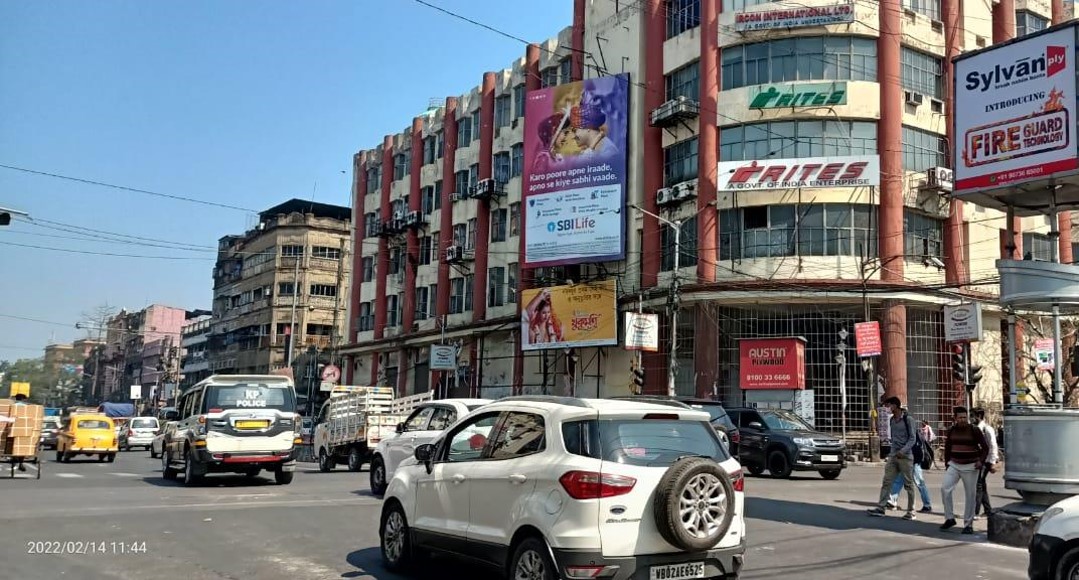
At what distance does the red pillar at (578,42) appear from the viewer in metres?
41.7

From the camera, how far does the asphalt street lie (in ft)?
28.9

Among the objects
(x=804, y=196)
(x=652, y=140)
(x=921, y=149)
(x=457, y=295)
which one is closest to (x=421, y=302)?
(x=457, y=295)

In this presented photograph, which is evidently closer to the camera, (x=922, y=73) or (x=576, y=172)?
(x=922, y=73)

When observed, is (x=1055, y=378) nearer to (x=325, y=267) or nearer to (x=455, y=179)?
(x=455, y=179)

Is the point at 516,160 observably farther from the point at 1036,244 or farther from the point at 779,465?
the point at 779,465

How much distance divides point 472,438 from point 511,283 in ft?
124

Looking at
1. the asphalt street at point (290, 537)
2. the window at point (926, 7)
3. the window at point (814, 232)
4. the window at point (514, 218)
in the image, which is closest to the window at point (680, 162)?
the window at point (814, 232)

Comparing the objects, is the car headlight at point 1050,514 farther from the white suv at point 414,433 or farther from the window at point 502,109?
the window at point 502,109

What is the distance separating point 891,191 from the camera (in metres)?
32.3

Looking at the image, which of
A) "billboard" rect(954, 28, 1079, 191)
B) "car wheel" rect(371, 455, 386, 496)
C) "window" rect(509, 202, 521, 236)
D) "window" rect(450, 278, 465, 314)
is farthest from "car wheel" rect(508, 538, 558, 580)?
"window" rect(450, 278, 465, 314)

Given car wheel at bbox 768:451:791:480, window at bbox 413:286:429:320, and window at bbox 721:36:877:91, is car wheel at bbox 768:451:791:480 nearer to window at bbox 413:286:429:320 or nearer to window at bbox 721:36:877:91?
window at bbox 721:36:877:91

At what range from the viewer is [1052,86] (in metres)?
13.4

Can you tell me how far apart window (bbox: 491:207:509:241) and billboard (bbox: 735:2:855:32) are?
700 inches

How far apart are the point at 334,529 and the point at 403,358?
43.8 meters
